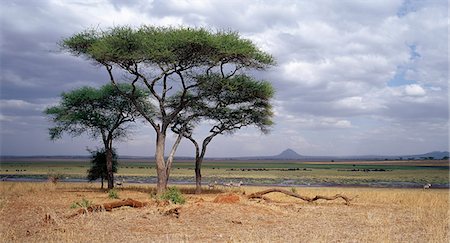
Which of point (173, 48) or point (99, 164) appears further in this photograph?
point (99, 164)

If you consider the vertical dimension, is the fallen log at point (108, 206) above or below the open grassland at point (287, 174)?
above

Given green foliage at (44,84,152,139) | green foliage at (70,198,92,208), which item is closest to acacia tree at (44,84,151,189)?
green foliage at (44,84,152,139)

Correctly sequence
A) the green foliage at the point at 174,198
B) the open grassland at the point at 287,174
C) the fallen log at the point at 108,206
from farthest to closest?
the open grassland at the point at 287,174, the green foliage at the point at 174,198, the fallen log at the point at 108,206

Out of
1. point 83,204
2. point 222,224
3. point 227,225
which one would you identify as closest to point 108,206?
point 83,204

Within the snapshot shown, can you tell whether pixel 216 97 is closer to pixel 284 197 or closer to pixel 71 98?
pixel 284 197

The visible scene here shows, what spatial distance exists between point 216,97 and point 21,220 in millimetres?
15522

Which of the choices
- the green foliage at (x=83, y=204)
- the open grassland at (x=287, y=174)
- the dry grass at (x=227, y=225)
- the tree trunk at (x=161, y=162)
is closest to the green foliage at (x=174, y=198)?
the dry grass at (x=227, y=225)

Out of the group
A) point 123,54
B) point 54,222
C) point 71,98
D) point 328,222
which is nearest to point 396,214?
point 328,222

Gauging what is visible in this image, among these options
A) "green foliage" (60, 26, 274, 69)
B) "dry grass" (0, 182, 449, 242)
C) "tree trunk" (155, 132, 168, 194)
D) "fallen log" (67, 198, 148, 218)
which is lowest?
"dry grass" (0, 182, 449, 242)

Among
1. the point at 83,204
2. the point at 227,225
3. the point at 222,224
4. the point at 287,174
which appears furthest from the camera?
the point at 287,174

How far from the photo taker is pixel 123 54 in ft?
81.7

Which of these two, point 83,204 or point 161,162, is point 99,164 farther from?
point 83,204

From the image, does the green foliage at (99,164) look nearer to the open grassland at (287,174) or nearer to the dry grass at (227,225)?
the dry grass at (227,225)

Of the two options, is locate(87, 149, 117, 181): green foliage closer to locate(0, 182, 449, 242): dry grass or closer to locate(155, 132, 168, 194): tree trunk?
locate(155, 132, 168, 194): tree trunk
